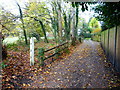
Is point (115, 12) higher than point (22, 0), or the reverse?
point (22, 0)

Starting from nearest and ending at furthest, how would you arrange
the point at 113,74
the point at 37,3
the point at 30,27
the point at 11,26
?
the point at 113,74, the point at 11,26, the point at 37,3, the point at 30,27

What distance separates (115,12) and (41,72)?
442 cm

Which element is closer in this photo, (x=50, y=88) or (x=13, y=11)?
(x=50, y=88)

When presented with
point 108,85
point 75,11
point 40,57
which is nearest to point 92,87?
point 108,85

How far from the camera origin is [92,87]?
12.1 ft

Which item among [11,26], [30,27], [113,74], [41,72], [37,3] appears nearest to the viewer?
[113,74]

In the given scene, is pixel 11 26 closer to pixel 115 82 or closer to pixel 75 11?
pixel 75 11

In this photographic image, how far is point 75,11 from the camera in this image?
16.2m

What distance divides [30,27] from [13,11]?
2.82 metres

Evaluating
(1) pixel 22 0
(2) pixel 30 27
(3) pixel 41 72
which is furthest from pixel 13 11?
(3) pixel 41 72

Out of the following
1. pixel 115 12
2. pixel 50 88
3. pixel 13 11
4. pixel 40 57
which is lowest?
pixel 50 88

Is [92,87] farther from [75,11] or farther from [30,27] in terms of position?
[75,11]

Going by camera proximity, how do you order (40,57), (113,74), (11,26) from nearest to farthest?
1. (113,74)
2. (40,57)
3. (11,26)

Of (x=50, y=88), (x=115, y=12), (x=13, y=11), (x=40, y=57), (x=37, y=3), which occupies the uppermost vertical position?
(x=37, y=3)
